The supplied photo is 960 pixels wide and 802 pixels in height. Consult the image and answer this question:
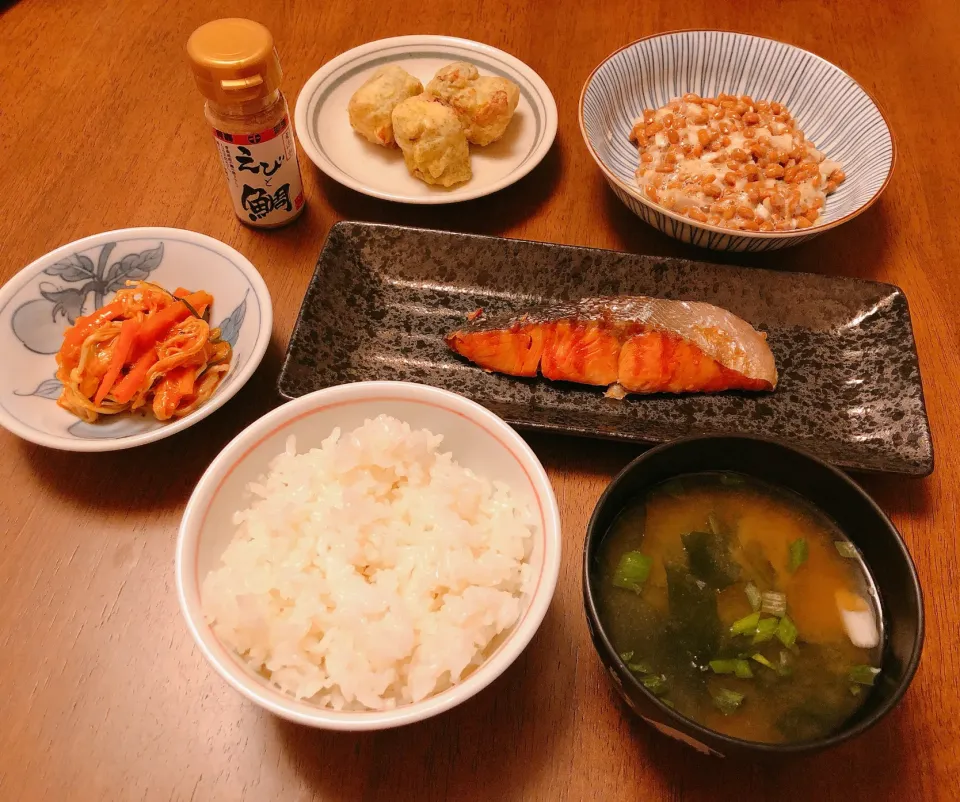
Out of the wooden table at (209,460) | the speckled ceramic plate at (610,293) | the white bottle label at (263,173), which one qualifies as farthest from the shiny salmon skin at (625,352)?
the white bottle label at (263,173)

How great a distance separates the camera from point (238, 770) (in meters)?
1.25

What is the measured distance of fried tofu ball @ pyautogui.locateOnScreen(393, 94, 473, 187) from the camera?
2.12 m

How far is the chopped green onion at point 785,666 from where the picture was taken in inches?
45.2

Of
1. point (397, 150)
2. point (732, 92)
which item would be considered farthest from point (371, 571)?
point (732, 92)

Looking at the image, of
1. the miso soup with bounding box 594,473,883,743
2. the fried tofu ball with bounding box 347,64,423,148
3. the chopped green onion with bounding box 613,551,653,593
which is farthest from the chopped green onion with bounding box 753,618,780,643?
the fried tofu ball with bounding box 347,64,423,148

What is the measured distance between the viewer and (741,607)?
1222 mm

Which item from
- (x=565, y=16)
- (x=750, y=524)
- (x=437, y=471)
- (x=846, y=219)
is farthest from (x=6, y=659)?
(x=565, y=16)

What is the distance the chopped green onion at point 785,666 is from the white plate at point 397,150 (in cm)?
152

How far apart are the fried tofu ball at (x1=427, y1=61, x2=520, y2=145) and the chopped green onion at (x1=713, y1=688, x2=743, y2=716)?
1832 millimetres

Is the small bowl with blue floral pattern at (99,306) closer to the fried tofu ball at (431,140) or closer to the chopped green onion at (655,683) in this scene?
the fried tofu ball at (431,140)

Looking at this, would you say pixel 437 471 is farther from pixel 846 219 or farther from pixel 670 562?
pixel 846 219

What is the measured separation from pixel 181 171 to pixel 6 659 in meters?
1.61

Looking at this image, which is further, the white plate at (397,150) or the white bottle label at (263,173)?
the white plate at (397,150)

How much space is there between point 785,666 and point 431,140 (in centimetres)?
174
